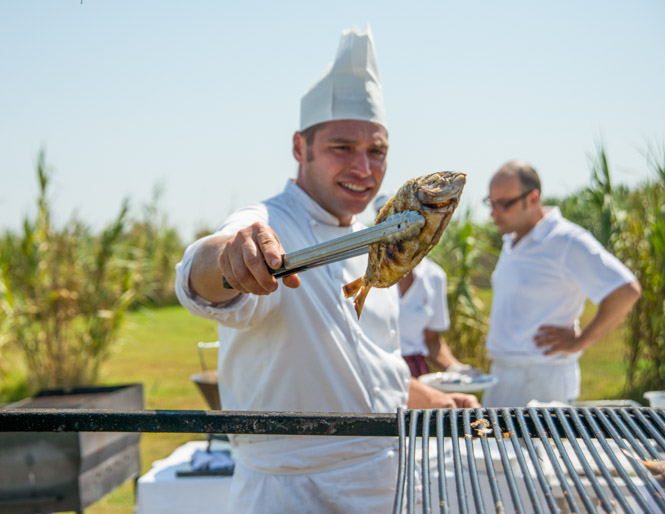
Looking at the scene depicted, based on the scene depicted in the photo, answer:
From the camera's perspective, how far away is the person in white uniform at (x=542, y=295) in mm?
4266

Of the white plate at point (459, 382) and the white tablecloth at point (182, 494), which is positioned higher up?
the white plate at point (459, 382)

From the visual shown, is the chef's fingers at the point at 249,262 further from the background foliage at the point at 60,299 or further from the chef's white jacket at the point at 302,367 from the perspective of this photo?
the background foliage at the point at 60,299

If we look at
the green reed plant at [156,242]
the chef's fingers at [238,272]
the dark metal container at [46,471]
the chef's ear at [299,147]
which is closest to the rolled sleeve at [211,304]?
the chef's fingers at [238,272]

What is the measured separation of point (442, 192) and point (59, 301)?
25.2 feet

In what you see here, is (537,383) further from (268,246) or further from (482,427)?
(268,246)

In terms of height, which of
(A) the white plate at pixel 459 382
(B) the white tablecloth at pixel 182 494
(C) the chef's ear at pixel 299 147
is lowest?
(B) the white tablecloth at pixel 182 494

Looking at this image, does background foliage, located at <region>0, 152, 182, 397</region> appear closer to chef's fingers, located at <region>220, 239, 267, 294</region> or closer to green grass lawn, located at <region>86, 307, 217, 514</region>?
green grass lawn, located at <region>86, 307, 217, 514</region>

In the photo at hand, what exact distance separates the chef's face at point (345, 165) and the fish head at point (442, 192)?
98 centimetres

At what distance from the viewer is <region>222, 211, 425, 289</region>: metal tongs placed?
1.29m

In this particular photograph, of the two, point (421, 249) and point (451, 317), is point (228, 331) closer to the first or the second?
point (421, 249)

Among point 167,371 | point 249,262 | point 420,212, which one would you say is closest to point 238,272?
point 249,262

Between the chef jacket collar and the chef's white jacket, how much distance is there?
153mm

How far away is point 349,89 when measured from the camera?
8.24 ft

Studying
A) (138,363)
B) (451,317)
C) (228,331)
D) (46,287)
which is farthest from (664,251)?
(138,363)
